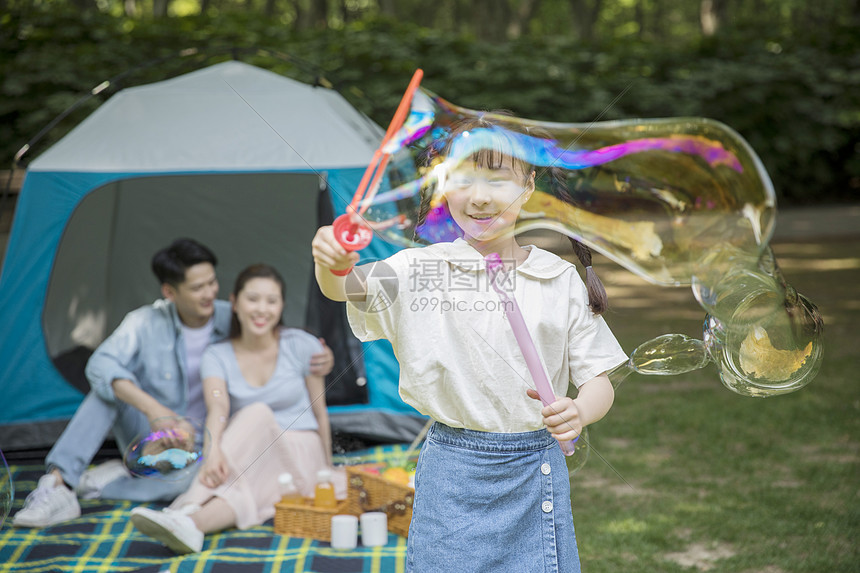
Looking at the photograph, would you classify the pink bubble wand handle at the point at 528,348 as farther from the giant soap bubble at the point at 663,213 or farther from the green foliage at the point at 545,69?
the green foliage at the point at 545,69

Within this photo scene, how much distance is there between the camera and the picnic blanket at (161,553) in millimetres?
2467

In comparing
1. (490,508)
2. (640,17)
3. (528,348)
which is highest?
(640,17)

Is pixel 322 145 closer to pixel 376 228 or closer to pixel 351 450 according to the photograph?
pixel 351 450

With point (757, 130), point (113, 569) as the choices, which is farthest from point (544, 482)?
point (757, 130)

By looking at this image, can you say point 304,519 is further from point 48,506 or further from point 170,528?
point 48,506

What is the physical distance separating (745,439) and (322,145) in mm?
2183

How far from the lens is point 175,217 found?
13.1 feet

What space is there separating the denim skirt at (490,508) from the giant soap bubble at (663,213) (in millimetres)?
337

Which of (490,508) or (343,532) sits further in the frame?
(343,532)

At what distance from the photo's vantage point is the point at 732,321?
170 cm

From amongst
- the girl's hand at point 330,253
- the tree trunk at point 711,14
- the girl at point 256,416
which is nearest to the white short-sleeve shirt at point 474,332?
the girl's hand at point 330,253

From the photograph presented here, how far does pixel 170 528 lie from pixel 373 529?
0.60 metres

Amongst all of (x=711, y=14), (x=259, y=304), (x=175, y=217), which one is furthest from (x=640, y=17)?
(x=259, y=304)

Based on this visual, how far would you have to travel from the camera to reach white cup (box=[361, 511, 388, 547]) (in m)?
2.61
